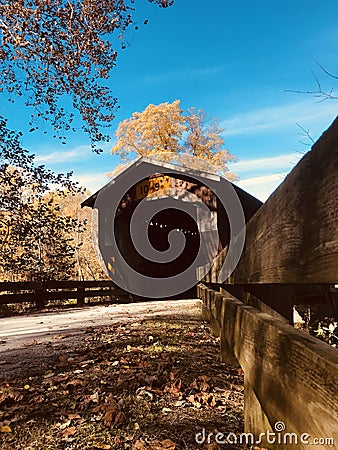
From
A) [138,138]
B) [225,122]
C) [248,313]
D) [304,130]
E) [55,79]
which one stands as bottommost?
[248,313]

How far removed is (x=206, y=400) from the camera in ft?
8.57

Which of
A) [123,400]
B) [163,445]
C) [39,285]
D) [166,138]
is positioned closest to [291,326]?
[163,445]

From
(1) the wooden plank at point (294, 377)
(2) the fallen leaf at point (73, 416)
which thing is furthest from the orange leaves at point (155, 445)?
(1) the wooden plank at point (294, 377)

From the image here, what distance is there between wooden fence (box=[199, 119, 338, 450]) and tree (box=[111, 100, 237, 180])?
94.7 feet

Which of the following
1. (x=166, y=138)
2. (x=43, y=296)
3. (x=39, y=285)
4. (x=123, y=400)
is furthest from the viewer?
(x=166, y=138)

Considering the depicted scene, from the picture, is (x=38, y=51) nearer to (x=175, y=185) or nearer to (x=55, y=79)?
(x=55, y=79)

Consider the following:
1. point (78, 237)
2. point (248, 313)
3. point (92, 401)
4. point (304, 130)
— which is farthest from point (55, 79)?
point (78, 237)

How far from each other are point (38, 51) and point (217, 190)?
22.8 ft

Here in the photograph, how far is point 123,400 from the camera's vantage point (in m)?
2.57

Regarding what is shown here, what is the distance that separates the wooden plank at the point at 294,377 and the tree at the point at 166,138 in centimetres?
2888

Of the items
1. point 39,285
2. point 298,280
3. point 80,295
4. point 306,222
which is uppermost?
point 306,222

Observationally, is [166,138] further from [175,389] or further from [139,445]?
[139,445]

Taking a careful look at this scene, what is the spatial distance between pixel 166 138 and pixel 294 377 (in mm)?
31685

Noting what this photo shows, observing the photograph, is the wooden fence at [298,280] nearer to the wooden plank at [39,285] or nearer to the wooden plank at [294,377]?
the wooden plank at [294,377]
